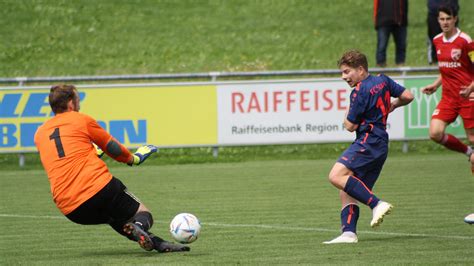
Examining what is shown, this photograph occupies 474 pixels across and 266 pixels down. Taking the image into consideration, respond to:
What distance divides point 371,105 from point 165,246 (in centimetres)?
221

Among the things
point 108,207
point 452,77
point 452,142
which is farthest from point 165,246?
point 452,142

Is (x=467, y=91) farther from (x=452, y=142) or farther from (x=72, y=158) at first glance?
(x=72, y=158)

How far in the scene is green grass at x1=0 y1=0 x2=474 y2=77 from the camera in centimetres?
2442

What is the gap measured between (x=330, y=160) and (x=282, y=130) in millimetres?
1012

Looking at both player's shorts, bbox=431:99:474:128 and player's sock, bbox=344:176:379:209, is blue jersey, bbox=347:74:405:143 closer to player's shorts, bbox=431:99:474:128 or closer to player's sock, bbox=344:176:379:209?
player's sock, bbox=344:176:379:209

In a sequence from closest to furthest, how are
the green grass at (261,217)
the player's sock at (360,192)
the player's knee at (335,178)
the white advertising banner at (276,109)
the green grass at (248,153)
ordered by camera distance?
the green grass at (261,217) → the player's sock at (360,192) → the player's knee at (335,178) → the white advertising banner at (276,109) → the green grass at (248,153)

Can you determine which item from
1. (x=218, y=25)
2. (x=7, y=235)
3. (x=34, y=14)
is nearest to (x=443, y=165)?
(x=7, y=235)

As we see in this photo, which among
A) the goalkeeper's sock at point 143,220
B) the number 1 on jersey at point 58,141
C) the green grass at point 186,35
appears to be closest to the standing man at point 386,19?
the green grass at point 186,35

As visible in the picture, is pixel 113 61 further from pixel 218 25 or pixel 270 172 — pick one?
pixel 270 172

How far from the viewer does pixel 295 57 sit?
24969 millimetres

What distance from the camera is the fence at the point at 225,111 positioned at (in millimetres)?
17734

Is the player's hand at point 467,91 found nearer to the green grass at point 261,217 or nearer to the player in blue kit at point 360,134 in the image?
the green grass at point 261,217

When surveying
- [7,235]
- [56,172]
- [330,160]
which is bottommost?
[330,160]

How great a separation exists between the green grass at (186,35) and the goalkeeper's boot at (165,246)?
1461 centimetres
